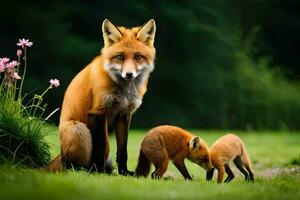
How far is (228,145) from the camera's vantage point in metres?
8.54

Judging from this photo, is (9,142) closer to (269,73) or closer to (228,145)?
(228,145)

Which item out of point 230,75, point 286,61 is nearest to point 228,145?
point 230,75

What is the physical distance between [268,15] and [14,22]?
9.24m

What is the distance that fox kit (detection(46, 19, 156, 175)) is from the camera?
25.9 feet

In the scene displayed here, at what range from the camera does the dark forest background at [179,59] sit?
20438mm

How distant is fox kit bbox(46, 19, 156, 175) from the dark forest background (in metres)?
11.5

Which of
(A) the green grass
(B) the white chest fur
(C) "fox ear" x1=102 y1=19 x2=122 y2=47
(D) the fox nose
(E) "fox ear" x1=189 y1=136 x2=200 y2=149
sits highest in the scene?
(C) "fox ear" x1=102 y1=19 x2=122 y2=47

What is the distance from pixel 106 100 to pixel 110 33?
0.87 m

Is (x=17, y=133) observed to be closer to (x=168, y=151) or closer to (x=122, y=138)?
(x=122, y=138)

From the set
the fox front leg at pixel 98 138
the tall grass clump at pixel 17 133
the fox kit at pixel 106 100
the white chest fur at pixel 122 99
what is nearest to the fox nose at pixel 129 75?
the fox kit at pixel 106 100

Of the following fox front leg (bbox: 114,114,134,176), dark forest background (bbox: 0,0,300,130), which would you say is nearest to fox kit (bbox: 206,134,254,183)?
fox front leg (bbox: 114,114,134,176)

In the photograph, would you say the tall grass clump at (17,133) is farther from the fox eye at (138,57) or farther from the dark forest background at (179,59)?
the dark forest background at (179,59)

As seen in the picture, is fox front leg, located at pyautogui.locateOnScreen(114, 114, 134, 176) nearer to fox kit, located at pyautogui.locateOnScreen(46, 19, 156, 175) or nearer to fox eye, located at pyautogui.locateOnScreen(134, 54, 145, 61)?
fox kit, located at pyautogui.locateOnScreen(46, 19, 156, 175)

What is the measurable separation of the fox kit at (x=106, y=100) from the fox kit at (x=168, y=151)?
295mm
